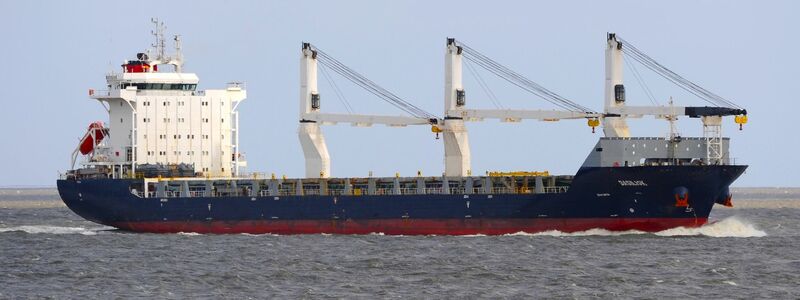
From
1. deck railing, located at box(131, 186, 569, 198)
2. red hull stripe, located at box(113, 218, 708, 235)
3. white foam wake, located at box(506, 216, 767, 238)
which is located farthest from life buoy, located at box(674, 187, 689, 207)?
deck railing, located at box(131, 186, 569, 198)

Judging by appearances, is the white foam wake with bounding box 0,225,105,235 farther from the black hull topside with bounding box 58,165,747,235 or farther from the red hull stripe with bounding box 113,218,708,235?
the red hull stripe with bounding box 113,218,708,235

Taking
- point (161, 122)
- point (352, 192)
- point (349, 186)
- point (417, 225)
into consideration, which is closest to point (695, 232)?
point (417, 225)

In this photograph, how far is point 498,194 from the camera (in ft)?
185

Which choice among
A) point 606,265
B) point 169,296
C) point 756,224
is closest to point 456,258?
point 606,265

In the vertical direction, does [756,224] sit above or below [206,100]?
below

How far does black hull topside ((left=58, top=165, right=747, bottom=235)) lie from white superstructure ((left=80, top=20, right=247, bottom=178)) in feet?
8.32

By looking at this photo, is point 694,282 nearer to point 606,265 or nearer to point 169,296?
point 606,265

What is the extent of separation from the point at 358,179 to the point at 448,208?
505 centimetres

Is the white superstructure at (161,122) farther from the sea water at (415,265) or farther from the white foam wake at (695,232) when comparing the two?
the white foam wake at (695,232)

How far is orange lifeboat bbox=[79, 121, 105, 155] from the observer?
68.8 metres

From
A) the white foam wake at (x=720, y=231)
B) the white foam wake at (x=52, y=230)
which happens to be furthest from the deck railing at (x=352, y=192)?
the white foam wake at (x=720, y=231)

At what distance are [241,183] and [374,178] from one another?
6355mm

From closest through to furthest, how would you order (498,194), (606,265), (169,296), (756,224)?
(169,296), (606,265), (498,194), (756,224)

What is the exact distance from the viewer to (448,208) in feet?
188
